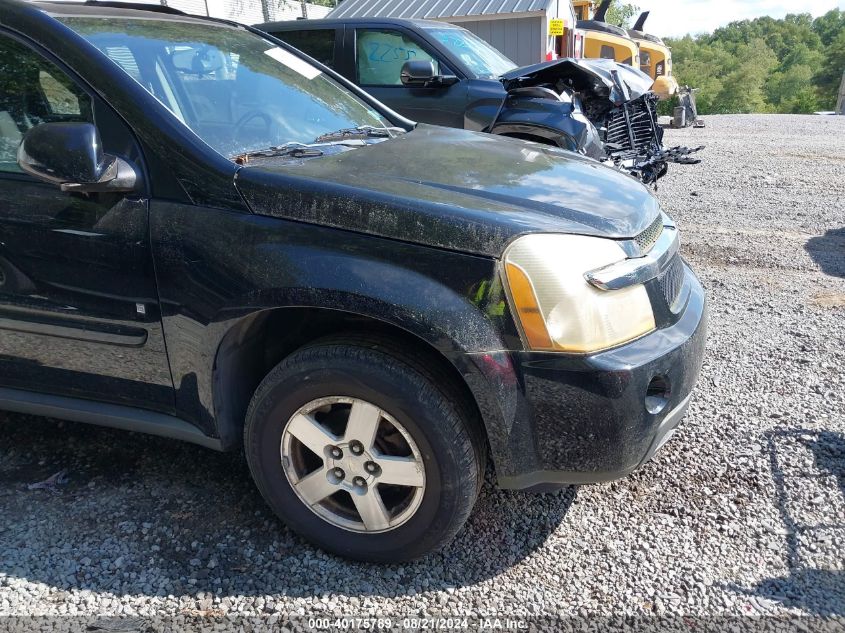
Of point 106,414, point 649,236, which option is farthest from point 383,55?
point 106,414

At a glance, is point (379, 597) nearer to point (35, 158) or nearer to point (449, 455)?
point (449, 455)

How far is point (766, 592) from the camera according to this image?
2242mm

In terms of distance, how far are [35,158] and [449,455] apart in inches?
64.9

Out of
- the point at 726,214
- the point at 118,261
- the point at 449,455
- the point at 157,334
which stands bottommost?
the point at 726,214

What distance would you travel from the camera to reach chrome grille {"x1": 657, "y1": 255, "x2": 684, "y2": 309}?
2.34 meters

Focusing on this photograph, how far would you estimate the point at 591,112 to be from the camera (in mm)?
7051

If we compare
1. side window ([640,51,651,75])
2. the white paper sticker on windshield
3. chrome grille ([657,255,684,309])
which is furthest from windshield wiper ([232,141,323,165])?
side window ([640,51,651,75])

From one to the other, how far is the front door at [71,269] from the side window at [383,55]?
14.8 ft

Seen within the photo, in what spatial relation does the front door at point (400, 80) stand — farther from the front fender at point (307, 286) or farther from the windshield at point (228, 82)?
the front fender at point (307, 286)

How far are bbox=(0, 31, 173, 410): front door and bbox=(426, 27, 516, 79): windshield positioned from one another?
15.1 feet

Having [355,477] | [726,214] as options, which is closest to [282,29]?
[726,214]

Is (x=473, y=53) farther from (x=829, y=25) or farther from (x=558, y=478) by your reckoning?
(x=829, y=25)

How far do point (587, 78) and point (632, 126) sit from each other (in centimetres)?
117

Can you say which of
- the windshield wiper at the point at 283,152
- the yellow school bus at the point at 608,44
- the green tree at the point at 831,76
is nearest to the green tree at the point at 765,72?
the green tree at the point at 831,76
